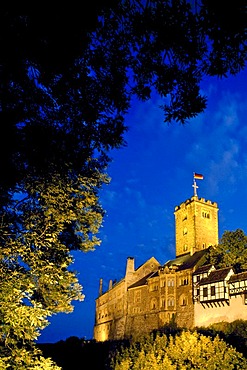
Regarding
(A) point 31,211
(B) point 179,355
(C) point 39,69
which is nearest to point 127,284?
(B) point 179,355

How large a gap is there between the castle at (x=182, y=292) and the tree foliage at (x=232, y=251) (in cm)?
177

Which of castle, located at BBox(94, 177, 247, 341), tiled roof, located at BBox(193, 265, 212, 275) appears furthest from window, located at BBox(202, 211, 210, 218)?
tiled roof, located at BBox(193, 265, 212, 275)

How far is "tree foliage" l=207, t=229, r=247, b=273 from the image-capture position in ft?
160

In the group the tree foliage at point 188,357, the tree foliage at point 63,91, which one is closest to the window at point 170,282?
the tree foliage at point 188,357

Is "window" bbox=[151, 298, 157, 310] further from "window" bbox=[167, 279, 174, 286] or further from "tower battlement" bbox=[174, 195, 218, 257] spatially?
"tower battlement" bbox=[174, 195, 218, 257]

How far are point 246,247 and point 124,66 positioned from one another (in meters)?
44.4

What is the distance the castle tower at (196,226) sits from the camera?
69.8 meters

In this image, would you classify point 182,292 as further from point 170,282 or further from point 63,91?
point 63,91

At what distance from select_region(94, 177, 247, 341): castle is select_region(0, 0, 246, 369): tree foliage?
3674 cm

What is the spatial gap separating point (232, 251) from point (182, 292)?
9.34m

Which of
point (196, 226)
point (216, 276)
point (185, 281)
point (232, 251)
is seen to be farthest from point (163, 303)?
point (196, 226)

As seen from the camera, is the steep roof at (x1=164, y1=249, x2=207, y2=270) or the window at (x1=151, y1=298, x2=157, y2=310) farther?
the window at (x1=151, y1=298, x2=157, y2=310)

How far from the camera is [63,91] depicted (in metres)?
9.47

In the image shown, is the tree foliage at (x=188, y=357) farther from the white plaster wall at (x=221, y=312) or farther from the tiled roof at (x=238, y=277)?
the tiled roof at (x=238, y=277)
